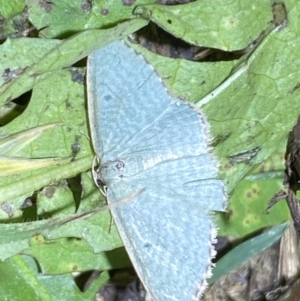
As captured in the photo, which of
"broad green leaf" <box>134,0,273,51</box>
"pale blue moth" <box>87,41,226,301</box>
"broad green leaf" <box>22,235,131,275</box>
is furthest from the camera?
"broad green leaf" <box>22,235,131,275</box>

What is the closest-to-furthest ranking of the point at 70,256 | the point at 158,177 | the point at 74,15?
the point at 158,177 < the point at 74,15 < the point at 70,256

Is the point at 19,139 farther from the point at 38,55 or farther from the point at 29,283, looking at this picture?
the point at 29,283

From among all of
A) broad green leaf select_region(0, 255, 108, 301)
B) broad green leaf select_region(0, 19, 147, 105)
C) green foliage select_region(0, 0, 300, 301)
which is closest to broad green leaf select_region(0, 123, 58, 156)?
green foliage select_region(0, 0, 300, 301)

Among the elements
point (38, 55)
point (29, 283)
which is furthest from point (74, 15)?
point (29, 283)

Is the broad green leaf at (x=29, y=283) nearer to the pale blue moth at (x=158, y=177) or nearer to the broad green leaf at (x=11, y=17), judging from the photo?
the pale blue moth at (x=158, y=177)

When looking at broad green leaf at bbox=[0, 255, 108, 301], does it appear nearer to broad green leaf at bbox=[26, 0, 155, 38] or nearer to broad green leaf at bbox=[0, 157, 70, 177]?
broad green leaf at bbox=[0, 157, 70, 177]

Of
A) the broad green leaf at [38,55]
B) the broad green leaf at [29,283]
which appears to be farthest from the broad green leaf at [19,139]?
the broad green leaf at [29,283]
